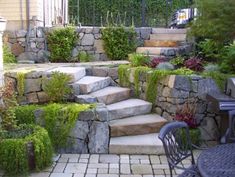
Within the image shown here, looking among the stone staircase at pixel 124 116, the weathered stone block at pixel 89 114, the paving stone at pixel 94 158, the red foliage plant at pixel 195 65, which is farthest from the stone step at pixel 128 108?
the red foliage plant at pixel 195 65

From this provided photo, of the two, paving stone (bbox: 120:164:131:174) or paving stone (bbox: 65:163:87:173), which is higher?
paving stone (bbox: 65:163:87:173)

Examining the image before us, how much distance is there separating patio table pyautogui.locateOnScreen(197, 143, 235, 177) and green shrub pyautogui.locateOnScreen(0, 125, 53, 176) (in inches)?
71.7

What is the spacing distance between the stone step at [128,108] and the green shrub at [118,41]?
6.43 ft

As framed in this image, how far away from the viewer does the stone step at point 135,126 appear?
446cm

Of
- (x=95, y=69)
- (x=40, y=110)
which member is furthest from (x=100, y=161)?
(x=95, y=69)

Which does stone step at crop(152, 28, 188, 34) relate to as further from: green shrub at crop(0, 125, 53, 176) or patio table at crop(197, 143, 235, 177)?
patio table at crop(197, 143, 235, 177)

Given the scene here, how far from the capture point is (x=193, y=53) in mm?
6195

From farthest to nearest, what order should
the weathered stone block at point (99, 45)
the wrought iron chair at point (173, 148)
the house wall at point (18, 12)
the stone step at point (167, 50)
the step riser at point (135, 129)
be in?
1. the house wall at point (18, 12)
2. the weathered stone block at point (99, 45)
3. the stone step at point (167, 50)
4. the step riser at point (135, 129)
5. the wrought iron chair at point (173, 148)

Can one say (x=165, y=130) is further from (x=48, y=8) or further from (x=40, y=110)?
(x=48, y=8)

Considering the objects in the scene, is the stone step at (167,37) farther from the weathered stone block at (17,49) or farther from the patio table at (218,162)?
→ the patio table at (218,162)

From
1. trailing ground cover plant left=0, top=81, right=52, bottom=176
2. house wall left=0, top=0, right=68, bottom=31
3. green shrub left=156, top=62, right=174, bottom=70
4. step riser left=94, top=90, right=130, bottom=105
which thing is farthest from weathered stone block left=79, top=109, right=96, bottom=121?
house wall left=0, top=0, right=68, bottom=31

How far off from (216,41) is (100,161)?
2.81 meters

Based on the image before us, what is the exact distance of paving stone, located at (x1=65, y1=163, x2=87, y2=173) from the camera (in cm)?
367

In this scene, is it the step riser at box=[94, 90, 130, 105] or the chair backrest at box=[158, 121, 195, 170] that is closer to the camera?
the chair backrest at box=[158, 121, 195, 170]
